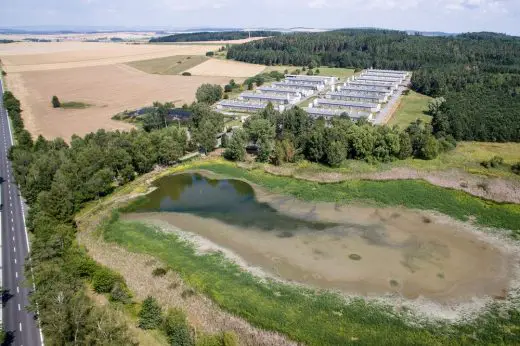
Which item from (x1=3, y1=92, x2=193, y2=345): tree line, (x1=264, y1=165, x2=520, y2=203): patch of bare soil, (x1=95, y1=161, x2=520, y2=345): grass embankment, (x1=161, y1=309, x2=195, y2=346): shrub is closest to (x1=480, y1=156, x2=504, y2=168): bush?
(x1=264, y1=165, x2=520, y2=203): patch of bare soil

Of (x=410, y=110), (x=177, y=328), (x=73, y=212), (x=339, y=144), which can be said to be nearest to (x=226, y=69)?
(x=410, y=110)

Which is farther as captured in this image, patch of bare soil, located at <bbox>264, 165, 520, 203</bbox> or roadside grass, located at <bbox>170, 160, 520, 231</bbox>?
patch of bare soil, located at <bbox>264, 165, 520, 203</bbox>

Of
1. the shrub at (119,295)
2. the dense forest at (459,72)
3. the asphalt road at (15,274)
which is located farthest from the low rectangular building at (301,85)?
the shrub at (119,295)

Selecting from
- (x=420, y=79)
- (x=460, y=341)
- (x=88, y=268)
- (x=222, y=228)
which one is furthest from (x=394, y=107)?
(x=88, y=268)

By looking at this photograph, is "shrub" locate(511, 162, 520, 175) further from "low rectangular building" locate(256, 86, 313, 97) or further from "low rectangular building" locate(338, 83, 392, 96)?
"low rectangular building" locate(256, 86, 313, 97)

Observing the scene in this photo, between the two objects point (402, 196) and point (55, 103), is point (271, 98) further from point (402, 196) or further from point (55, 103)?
point (55, 103)
